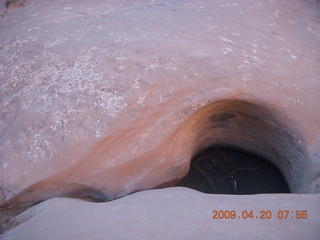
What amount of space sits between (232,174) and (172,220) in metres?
0.97

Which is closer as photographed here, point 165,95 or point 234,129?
point 165,95

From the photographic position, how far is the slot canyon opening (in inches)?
72.8

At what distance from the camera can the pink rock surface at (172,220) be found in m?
0.96

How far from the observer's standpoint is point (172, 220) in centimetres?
105

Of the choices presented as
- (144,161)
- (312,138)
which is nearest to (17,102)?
(144,161)

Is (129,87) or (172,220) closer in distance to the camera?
(172,220)

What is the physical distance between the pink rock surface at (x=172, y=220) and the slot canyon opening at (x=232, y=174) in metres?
0.61

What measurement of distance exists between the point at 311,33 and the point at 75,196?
5.52 feet

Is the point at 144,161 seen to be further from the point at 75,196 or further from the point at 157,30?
the point at 157,30

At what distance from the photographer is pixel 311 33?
1.92m

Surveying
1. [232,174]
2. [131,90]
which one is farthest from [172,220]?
[232,174]
